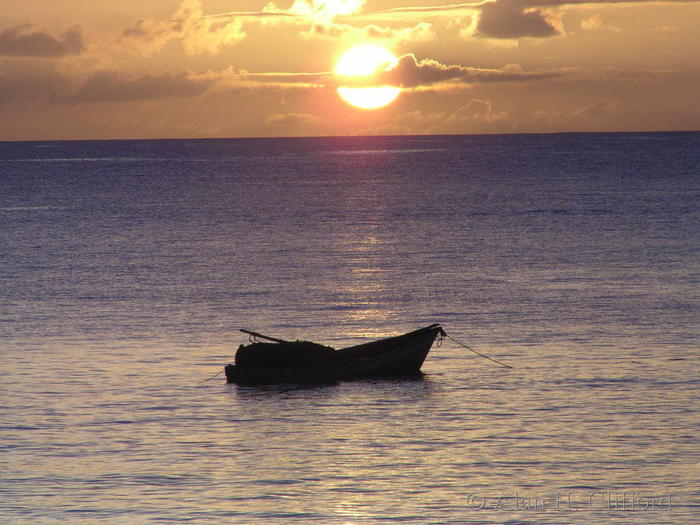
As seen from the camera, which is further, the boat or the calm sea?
the boat

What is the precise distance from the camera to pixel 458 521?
2502 centimetres

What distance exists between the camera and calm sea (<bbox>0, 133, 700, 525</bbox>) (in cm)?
2695

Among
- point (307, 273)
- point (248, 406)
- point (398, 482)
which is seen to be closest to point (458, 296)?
point (307, 273)

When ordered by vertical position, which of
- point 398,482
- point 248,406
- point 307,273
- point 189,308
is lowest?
point 398,482

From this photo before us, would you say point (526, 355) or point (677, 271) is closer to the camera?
point (526, 355)

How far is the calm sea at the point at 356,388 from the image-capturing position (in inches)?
1061

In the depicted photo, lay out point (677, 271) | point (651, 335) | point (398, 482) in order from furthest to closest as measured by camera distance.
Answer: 1. point (677, 271)
2. point (651, 335)
3. point (398, 482)

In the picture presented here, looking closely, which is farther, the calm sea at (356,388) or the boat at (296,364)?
the boat at (296,364)

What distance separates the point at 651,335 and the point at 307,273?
90.2 ft

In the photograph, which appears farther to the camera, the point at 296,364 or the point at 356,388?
the point at 296,364

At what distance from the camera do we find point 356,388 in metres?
39.6

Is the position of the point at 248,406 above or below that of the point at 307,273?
below

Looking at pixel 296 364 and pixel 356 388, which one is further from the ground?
pixel 296 364

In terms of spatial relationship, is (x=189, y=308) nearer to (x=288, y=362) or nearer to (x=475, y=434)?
(x=288, y=362)
